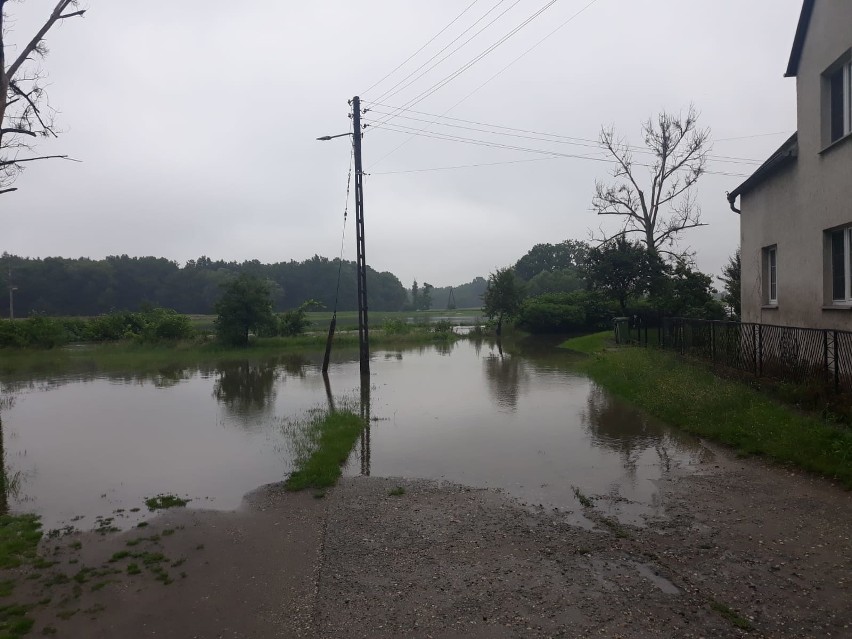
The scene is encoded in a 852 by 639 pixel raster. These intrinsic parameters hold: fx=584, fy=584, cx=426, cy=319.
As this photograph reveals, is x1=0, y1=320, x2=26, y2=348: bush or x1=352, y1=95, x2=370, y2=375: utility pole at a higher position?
x1=352, y1=95, x2=370, y2=375: utility pole

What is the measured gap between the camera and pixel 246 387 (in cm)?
1769

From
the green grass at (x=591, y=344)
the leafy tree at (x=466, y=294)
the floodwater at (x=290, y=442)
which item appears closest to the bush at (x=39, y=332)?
the floodwater at (x=290, y=442)

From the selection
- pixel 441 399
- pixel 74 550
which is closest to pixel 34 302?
pixel 441 399

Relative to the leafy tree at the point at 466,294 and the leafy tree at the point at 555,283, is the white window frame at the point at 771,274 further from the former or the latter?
the leafy tree at the point at 466,294

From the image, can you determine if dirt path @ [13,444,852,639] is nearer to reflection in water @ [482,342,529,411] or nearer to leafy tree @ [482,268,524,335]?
reflection in water @ [482,342,529,411]

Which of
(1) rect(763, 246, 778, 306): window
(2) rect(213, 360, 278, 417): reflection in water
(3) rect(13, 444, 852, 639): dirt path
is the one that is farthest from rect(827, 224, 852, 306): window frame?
(2) rect(213, 360, 278, 417): reflection in water

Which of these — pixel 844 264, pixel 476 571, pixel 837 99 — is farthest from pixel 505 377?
pixel 476 571

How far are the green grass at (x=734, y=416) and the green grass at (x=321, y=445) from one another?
225 inches

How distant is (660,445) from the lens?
356 inches

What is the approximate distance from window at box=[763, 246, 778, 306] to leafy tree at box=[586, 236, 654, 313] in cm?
1528

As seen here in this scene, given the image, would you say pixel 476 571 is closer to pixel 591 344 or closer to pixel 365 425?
pixel 365 425

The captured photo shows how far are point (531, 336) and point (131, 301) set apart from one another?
62000mm

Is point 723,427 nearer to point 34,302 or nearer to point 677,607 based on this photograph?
point 677,607

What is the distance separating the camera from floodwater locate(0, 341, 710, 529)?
731 centimetres
